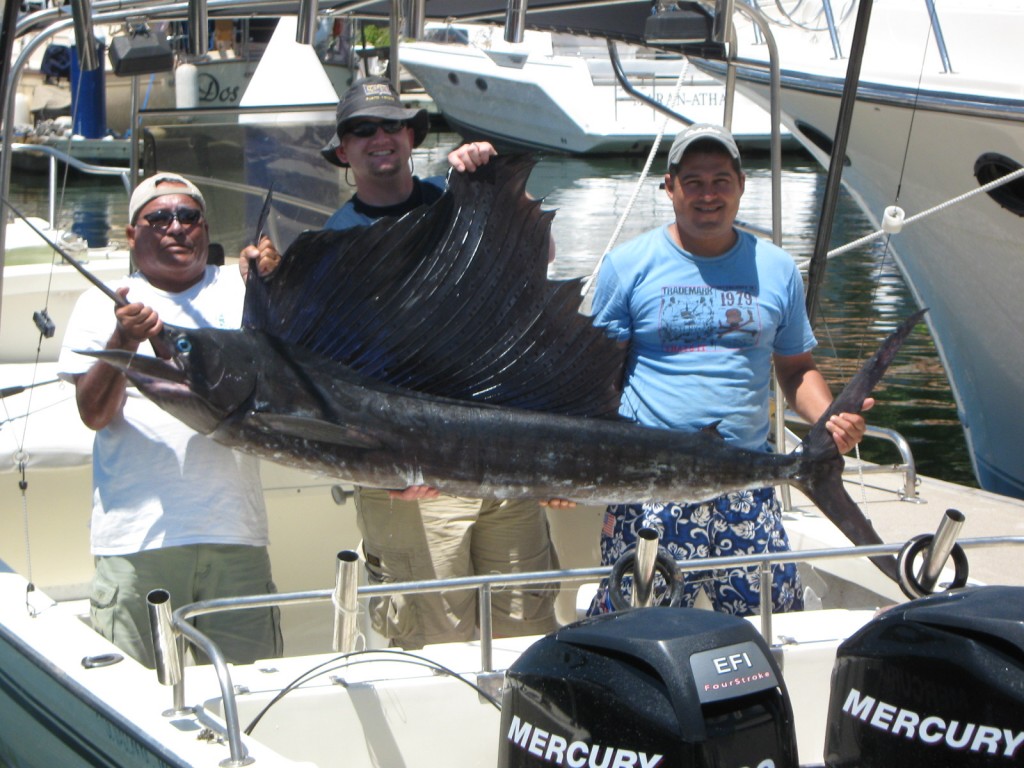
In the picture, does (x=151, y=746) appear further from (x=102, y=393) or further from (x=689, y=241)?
(x=689, y=241)

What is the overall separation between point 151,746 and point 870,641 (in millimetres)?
1036

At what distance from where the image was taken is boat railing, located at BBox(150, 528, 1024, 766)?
1.72 meters

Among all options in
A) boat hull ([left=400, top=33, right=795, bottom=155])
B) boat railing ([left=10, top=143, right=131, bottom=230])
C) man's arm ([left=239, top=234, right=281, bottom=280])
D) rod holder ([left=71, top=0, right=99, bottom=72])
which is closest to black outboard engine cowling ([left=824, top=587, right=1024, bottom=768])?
man's arm ([left=239, top=234, right=281, bottom=280])

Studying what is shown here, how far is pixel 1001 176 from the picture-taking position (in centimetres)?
556

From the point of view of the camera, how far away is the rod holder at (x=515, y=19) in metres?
2.50

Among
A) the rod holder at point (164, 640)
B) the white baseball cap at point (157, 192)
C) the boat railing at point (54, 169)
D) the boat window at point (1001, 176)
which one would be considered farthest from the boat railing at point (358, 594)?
the boat window at point (1001, 176)

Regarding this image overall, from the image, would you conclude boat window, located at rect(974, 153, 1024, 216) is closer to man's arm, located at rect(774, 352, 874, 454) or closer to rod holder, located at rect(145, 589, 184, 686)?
man's arm, located at rect(774, 352, 874, 454)

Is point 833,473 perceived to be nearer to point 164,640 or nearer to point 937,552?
point 937,552

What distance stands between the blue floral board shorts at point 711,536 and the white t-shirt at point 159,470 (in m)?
0.70

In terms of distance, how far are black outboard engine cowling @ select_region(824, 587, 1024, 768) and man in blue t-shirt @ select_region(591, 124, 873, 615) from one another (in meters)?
0.72

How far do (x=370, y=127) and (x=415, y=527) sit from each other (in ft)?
2.63

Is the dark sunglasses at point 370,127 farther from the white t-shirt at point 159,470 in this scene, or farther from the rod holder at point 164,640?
the rod holder at point 164,640

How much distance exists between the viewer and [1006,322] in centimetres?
599

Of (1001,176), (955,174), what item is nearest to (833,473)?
(1001,176)
